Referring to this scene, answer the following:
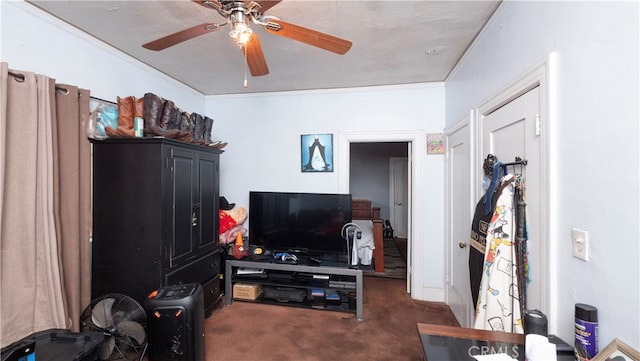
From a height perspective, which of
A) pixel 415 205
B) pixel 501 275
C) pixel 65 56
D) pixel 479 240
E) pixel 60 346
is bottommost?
pixel 60 346

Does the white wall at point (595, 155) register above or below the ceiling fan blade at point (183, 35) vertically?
below

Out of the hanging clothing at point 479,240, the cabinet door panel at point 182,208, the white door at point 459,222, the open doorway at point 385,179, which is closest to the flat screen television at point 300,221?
the cabinet door panel at point 182,208

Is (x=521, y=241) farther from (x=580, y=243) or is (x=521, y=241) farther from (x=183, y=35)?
(x=183, y=35)

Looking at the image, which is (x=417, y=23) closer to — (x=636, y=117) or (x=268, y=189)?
(x=636, y=117)

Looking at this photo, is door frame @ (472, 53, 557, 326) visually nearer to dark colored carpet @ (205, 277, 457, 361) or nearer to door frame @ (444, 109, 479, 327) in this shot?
door frame @ (444, 109, 479, 327)

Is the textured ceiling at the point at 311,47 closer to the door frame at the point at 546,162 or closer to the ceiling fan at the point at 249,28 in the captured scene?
the ceiling fan at the point at 249,28

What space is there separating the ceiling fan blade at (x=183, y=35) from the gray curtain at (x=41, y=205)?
0.87 metres

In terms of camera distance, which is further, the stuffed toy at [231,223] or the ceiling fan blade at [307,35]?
the stuffed toy at [231,223]

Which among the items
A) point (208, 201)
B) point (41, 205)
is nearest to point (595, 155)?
point (208, 201)

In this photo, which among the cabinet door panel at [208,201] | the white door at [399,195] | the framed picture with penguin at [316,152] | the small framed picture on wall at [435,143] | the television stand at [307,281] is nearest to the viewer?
the cabinet door panel at [208,201]

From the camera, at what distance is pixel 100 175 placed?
198 centimetres

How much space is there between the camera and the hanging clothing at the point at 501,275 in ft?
4.32

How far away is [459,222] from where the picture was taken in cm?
238

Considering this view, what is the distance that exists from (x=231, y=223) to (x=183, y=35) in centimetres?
209
